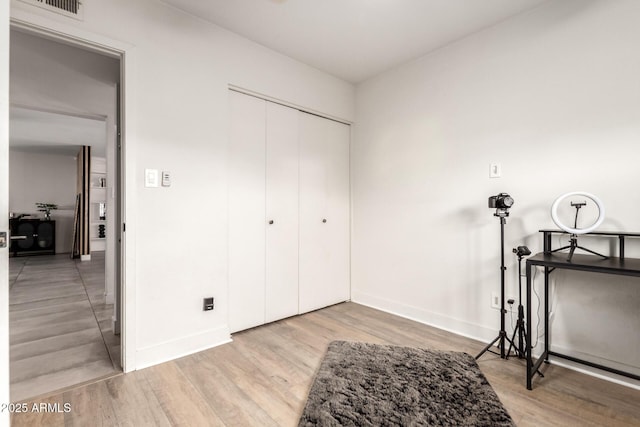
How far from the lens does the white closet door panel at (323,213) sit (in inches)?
126

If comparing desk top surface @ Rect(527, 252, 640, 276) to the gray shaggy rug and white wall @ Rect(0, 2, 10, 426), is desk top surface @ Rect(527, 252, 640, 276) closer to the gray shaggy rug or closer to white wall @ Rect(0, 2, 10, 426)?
the gray shaggy rug

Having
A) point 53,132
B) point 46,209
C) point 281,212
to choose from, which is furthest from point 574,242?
point 46,209

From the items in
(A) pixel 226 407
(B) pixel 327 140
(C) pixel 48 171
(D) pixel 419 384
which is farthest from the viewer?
(C) pixel 48 171

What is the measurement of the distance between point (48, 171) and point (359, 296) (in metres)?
8.76

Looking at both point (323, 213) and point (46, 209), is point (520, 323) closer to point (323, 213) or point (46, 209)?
point (323, 213)

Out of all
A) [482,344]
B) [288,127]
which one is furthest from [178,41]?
[482,344]

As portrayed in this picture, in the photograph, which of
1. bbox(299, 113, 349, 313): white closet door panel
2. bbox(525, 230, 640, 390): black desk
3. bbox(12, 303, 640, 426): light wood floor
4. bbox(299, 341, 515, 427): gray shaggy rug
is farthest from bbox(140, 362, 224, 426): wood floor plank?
bbox(525, 230, 640, 390): black desk

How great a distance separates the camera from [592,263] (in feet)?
5.65

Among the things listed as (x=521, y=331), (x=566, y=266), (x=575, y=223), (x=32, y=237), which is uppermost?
(x=575, y=223)

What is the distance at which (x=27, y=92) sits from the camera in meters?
2.86

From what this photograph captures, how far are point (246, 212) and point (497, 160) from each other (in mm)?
2176

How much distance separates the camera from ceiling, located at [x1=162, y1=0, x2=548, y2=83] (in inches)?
87.2

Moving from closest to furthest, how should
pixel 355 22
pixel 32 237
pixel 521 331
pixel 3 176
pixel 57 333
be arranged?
pixel 3 176, pixel 521 331, pixel 355 22, pixel 57 333, pixel 32 237

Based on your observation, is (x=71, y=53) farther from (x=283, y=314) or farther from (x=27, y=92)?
(x=283, y=314)
